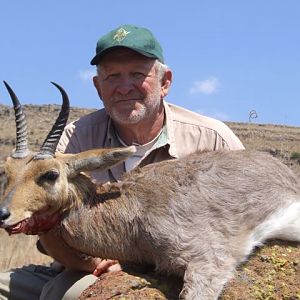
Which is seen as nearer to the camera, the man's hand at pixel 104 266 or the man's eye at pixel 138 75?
the man's hand at pixel 104 266

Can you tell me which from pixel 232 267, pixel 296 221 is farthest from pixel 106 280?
pixel 296 221

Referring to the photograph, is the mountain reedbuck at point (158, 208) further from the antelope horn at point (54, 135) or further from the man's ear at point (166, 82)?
the man's ear at point (166, 82)

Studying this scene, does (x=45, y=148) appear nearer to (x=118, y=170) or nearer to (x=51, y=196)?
(x=51, y=196)

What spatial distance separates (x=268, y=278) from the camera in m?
7.43

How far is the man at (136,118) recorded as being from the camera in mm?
9273

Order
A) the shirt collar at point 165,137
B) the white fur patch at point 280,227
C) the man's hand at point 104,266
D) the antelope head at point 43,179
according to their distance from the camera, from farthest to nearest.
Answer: the shirt collar at point 165,137
the man's hand at point 104,266
the white fur patch at point 280,227
the antelope head at point 43,179

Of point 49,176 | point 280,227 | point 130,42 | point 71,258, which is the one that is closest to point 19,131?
point 49,176

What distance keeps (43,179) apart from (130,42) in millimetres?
2552

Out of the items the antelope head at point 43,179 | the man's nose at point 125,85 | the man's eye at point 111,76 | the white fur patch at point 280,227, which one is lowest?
the white fur patch at point 280,227

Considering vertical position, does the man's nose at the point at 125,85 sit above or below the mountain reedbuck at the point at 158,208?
above

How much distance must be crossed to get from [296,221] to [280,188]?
41cm

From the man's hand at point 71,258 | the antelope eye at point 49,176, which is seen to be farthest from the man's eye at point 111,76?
the man's hand at point 71,258

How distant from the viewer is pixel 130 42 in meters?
9.09

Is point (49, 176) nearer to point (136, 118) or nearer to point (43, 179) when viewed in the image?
point (43, 179)
